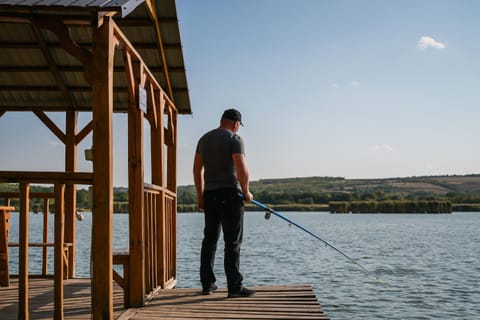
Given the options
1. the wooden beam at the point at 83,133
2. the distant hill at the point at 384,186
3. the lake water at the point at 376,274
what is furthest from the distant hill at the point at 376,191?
the wooden beam at the point at 83,133

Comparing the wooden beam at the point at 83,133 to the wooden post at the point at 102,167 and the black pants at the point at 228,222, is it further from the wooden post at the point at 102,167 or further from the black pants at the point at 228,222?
the wooden post at the point at 102,167

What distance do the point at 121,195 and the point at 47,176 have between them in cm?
5983

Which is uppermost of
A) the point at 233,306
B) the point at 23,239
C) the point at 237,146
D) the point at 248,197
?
the point at 237,146

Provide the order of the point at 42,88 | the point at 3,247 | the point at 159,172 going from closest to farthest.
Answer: the point at 159,172
the point at 3,247
the point at 42,88

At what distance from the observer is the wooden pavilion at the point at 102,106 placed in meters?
4.80

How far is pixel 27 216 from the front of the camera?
4.71 metres

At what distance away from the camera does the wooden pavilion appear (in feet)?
15.8

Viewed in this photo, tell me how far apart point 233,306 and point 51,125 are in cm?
496

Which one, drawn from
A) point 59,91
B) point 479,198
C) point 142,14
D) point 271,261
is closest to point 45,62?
point 59,91

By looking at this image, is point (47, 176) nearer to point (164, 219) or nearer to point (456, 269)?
point (164, 219)

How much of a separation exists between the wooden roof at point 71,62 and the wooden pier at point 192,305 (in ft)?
8.51

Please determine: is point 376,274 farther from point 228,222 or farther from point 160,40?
point 228,222

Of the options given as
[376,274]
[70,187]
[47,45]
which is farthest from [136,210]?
[376,274]

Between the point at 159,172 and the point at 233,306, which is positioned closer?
the point at 233,306
